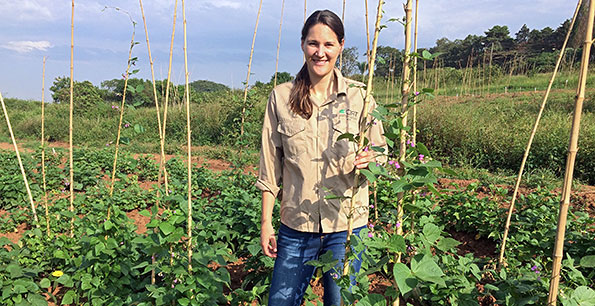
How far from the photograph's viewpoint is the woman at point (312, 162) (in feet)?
4.64

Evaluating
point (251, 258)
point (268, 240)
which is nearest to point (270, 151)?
point (268, 240)

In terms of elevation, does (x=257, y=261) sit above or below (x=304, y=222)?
below

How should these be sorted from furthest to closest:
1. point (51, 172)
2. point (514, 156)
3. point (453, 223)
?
point (514, 156) → point (51, 172) → point (453, 223)

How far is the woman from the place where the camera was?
1.42 metres

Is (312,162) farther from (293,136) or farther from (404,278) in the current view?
(404,278)

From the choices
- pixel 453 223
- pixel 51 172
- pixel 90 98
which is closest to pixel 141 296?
pixel 453 223

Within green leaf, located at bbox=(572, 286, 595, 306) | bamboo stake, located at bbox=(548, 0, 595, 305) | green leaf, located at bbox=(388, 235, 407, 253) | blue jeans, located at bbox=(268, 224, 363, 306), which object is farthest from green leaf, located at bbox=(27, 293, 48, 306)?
green leaf, located at bbox=(572, 286, 595, 306)

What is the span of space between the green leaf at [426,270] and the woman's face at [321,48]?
2.49 feet

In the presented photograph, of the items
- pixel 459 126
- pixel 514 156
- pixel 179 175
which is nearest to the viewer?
pixel 179 175

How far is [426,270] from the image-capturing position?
99cm

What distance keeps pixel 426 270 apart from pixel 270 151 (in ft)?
2.55

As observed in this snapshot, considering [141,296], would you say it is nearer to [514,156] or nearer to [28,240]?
[28,240]

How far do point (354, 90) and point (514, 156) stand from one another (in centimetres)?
538

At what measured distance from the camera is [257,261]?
96.0 inches
